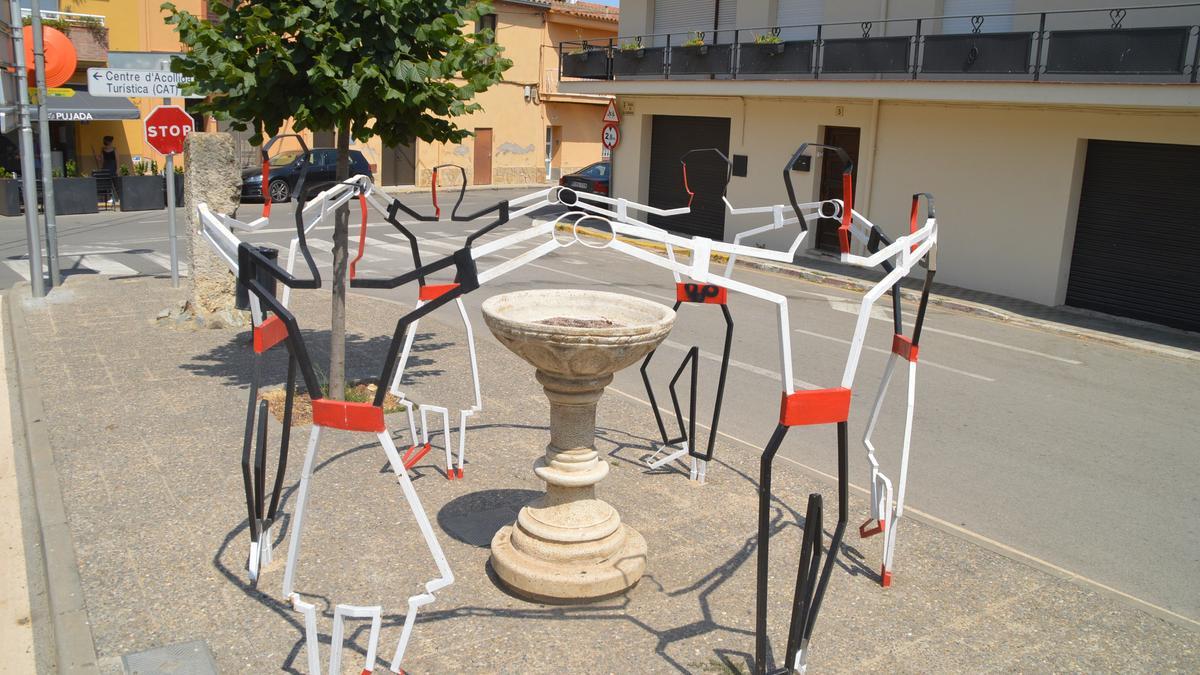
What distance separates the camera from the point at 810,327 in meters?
13.4

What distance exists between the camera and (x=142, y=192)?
2458 centimetres

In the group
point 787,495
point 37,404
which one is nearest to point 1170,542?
point 787,495

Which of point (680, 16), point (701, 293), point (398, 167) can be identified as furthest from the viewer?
point (398, 167)

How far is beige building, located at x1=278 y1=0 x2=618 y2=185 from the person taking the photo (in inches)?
1384

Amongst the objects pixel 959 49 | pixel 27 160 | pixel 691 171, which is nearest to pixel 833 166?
pixel 959 49

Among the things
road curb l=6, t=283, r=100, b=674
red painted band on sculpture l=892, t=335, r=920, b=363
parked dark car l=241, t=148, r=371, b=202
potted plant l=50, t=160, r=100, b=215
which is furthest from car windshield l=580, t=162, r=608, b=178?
red painted band on sculpture l=892, t=335, r=920, b=363

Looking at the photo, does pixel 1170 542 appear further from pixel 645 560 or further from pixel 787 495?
pixel 645 560

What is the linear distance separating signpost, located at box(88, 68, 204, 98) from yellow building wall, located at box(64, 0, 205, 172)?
1524cm

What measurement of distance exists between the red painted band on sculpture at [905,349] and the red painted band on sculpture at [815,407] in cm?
107

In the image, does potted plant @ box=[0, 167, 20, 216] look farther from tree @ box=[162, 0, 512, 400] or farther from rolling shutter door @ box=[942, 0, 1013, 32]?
rolling shutter door @ box=[942, 0, 1013, 32]

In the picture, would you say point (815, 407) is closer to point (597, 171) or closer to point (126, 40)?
point (597, 171)

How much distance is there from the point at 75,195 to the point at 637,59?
13.4 metres

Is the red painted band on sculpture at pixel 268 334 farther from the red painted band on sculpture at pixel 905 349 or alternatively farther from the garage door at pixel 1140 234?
the garage door at pixel 1140 234

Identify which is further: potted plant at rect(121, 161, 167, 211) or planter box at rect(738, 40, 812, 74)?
potted plant at rect(121, 161, 167, 211)
